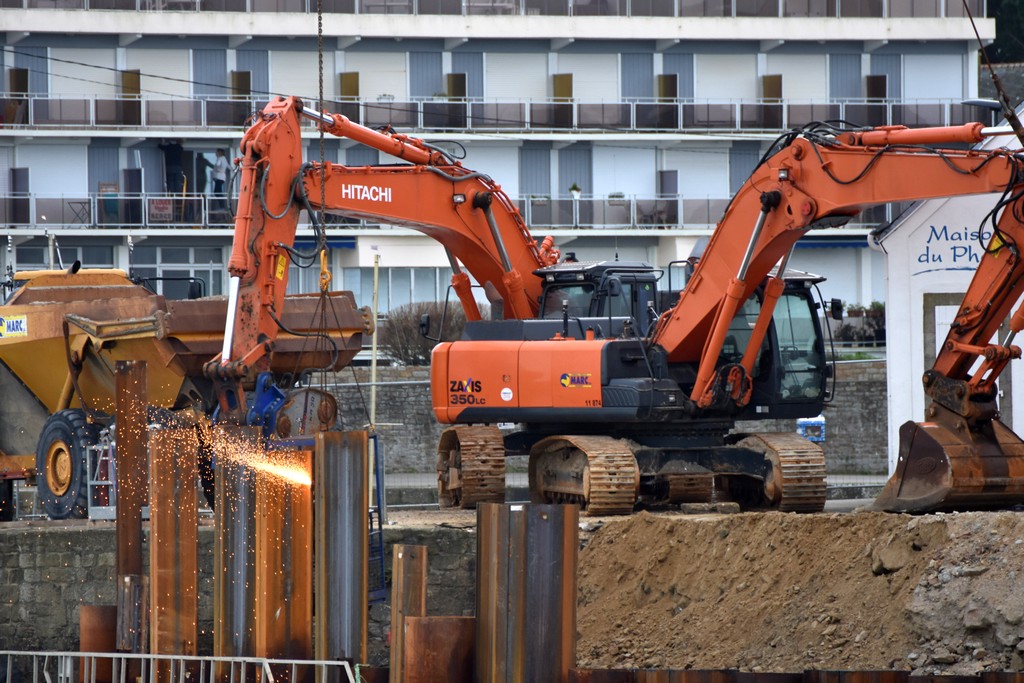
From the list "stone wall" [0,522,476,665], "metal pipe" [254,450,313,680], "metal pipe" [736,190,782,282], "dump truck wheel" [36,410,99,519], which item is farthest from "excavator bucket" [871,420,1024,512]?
"dump truck wheel" [36,410,99,519]

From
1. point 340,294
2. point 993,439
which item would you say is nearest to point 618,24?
point 340,294

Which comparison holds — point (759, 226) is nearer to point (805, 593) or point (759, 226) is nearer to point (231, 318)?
point (805, 593)

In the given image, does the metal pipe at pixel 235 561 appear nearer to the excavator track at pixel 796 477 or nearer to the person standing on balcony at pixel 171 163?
the excavator track at pixel 796 477

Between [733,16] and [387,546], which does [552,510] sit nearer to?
[387,546]

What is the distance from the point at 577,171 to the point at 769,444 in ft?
89.4

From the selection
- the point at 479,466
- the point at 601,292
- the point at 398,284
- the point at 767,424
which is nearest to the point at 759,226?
the point at 601,292

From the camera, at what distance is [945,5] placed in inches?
1877

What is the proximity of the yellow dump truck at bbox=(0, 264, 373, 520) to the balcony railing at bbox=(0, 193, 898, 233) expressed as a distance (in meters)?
21.5

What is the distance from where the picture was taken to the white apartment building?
45.2 meters

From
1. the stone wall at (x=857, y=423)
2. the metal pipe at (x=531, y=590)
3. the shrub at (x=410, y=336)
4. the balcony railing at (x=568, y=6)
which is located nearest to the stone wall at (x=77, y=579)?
the metal pipe at (x=531, y=590)

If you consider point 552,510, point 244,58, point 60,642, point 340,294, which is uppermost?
point 244,58

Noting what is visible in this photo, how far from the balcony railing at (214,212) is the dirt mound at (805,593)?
86.0ft

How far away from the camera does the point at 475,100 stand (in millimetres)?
46500

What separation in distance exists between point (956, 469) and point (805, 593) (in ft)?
7.58
